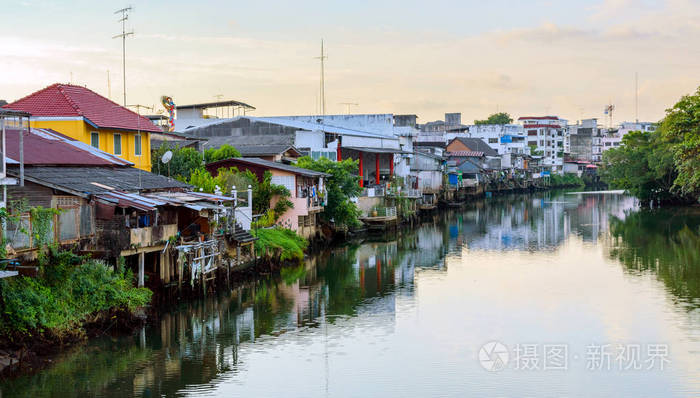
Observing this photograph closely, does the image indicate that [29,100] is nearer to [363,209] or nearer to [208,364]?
[208,364]

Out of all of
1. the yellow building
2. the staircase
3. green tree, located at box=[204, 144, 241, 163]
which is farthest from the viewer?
green tree, located at box=[204, 144, 241, 163]

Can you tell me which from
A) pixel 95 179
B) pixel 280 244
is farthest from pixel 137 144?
pixel 95 179

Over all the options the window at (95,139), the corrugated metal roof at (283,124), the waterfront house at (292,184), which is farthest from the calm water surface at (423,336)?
the corrugated metal roof at (283,124)

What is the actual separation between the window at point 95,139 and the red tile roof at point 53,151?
1311 millimetres

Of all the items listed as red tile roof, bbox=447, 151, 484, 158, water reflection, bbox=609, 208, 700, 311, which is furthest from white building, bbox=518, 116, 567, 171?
water reflection, bbox=609, 208, 700, 311

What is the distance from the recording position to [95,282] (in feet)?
58.4

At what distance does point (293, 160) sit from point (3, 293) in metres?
25.7

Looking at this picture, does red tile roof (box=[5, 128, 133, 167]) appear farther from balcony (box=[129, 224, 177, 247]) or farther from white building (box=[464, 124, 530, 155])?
white building (box=[464, 124, 530, 155])

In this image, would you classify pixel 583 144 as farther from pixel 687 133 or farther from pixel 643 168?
pixel 687 133

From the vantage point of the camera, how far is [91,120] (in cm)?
2627

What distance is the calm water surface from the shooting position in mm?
15758

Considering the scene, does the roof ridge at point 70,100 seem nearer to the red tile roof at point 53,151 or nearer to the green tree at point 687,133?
the red tile roof at point 53,151

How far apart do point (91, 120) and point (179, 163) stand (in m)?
6.37

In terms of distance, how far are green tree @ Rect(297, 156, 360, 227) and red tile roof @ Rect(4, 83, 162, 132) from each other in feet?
36.2
